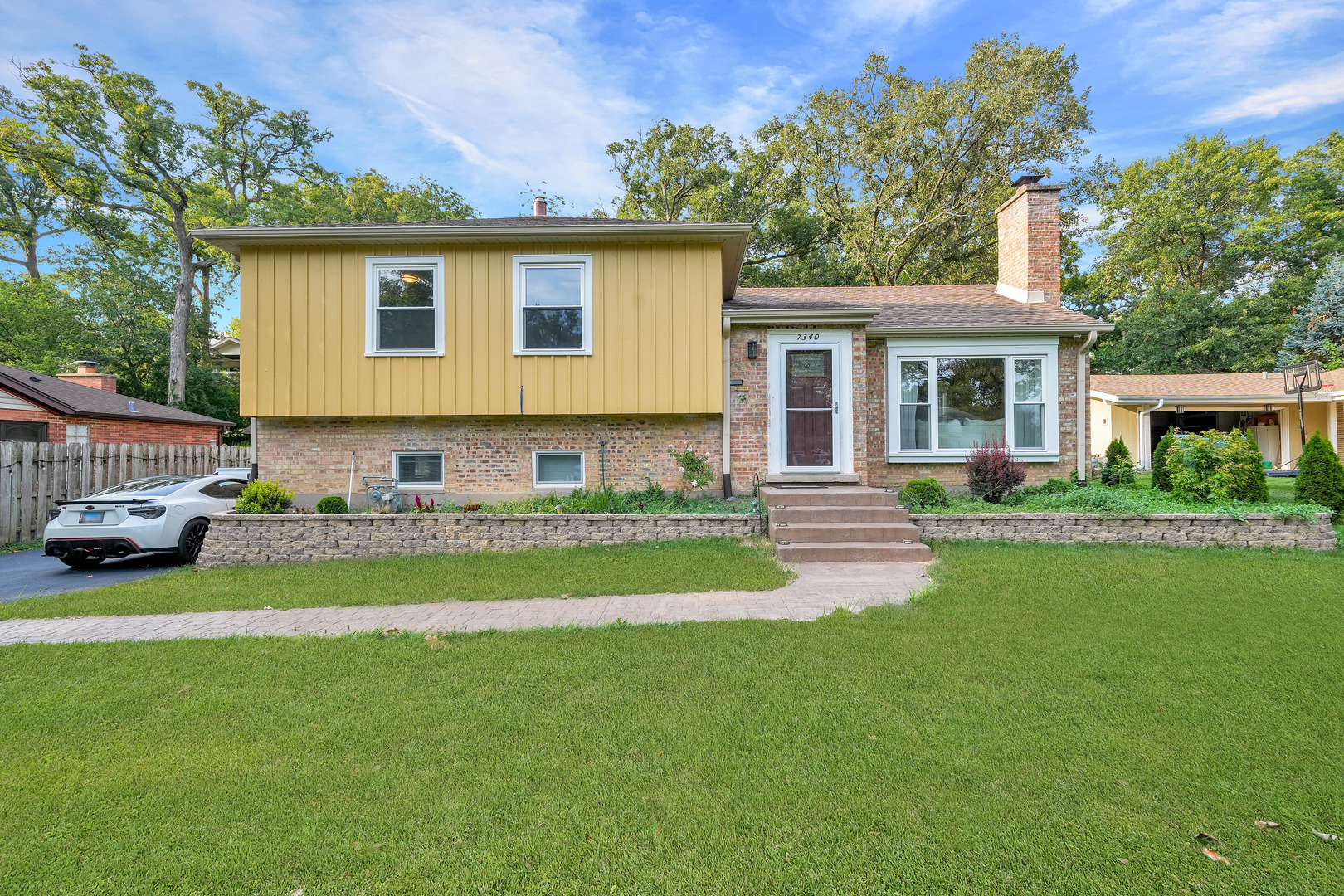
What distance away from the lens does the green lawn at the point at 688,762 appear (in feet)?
6.86

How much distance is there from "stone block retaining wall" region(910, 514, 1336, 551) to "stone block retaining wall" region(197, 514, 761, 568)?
11.4ft

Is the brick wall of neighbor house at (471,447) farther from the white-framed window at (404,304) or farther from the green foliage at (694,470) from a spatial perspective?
the white-framed window at (404,304)

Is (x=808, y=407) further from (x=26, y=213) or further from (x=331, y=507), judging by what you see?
(x=26, y=213)

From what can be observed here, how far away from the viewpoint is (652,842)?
7.29ft

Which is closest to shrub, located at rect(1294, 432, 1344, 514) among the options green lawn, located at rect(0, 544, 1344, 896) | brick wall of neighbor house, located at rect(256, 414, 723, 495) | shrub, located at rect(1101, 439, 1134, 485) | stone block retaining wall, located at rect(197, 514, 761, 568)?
shrub, located at rect(1101, 439, 1134, 485)

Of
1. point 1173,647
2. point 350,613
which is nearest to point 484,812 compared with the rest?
point 350,613

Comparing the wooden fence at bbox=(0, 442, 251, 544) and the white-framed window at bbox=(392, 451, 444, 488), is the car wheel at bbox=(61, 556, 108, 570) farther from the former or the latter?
the white-framed window at bbox=(392, 451, 444, 488)

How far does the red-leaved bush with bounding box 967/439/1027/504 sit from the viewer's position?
9.30 meters

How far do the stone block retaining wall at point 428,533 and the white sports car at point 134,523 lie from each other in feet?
3.82

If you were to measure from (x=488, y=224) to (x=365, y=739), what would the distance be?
8.52 meters

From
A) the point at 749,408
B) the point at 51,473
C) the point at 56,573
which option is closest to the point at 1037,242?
the point at 749,408

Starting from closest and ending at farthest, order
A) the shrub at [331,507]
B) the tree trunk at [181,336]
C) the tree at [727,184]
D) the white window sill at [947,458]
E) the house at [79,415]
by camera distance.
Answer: the shrub at [331,507] < the white window sill at [947,458] < the house at [79,415] < the tree trunk at [181,336] < the tree at [727,184]

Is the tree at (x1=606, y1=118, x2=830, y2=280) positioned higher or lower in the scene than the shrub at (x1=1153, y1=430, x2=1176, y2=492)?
higher

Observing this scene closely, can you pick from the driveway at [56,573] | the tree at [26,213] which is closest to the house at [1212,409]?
the driveway at [56,573]
